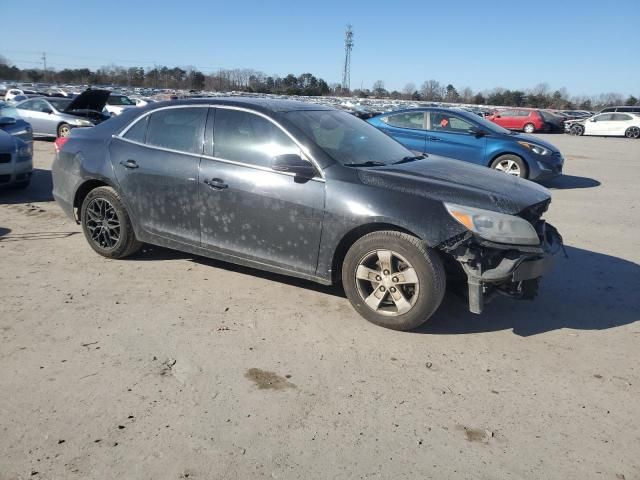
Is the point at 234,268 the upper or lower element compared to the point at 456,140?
lower

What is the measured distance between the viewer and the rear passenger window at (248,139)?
164 inches

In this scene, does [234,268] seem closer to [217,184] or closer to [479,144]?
[217,184]

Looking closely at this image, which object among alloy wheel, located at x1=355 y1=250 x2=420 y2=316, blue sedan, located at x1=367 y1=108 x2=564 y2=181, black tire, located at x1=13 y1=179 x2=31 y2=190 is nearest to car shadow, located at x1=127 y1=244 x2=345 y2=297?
alloy wheel, located at x1=355 y1=250 x2=420 y2=316

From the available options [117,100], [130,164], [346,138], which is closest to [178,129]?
[130,164]

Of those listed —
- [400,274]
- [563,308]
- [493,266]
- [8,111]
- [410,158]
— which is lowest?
[563,308]

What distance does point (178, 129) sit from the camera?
15.3 ft

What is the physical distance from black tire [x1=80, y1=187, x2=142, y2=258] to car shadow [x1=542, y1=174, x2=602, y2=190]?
8.91 meters

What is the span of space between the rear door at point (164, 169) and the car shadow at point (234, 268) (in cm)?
57

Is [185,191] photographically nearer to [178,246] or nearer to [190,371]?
[178,246]

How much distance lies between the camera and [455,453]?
A: 2.58 meters

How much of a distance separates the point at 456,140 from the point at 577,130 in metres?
24.3

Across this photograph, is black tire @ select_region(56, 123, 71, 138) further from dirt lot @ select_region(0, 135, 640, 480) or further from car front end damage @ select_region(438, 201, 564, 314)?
car front end damage @ select_region(438, 201, 564, 314)

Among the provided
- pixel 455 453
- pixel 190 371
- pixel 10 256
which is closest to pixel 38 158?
pixel 10 256

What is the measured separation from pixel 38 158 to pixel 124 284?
9.31 metres
